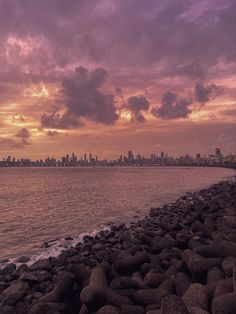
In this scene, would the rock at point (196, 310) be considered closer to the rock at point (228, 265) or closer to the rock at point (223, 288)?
the rock at point (223, 288)

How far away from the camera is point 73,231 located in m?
20.4

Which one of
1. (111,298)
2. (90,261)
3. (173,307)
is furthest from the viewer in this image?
(90,261)

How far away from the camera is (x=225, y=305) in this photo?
561cm

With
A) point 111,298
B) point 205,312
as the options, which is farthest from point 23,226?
point 205,312

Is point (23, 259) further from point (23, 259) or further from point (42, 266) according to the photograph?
point (42, 266)

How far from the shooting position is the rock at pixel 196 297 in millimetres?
6211

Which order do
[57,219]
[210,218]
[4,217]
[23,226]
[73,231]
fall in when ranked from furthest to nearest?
[4,217] → [57,219] → [23,226] → [73,231] → [210,218]

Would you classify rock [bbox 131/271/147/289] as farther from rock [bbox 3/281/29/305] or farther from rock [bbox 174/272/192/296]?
rock [bbox 3/281/29/305]

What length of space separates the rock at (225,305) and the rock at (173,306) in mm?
789

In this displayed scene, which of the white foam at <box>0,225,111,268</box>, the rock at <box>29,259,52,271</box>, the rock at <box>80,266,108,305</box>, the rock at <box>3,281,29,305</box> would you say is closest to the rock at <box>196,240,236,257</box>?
the rock at <box>80,266,108,305</box>

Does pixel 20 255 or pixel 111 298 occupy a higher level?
pixel 111 298

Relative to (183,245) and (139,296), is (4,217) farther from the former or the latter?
(139,296)

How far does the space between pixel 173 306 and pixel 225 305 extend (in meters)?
1.05

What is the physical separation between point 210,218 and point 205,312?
36.7 feet
